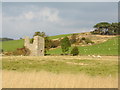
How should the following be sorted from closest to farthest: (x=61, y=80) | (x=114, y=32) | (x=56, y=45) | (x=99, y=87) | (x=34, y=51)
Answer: (x=99, y=87)
(x=61, y=80)
(x=34, y=51)
(x=56, y=45)
(x=114, y=32)

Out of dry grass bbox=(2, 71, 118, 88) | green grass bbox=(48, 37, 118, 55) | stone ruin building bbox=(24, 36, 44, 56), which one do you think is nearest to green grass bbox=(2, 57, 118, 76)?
dry grass bbox=(2, 71, 118, 88)

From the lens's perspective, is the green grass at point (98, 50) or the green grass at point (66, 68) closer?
the green grass at point (66, 68)

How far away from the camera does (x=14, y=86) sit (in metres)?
9.01

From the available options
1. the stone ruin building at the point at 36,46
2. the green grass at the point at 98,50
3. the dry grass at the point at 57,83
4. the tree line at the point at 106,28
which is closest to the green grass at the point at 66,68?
the dry grass at the point at 57,83

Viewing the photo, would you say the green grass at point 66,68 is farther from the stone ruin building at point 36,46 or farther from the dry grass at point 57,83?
the stone ruin building at point 36,46

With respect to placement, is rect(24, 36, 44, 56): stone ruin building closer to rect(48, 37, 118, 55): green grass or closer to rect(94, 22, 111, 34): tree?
rect(48, 37, 118, 55): green grass

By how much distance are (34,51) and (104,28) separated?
3128 inches

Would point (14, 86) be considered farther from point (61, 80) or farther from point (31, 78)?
point (61, 80)

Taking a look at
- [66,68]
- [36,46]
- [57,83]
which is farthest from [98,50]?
[57,83]

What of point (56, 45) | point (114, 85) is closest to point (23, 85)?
point (114, 85)

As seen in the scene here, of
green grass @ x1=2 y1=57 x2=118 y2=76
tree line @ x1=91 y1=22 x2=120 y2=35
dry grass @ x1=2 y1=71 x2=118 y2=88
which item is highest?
tree line @ x1=91 y1=22 x2=120 y2=35

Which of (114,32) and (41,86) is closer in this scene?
(41,86)

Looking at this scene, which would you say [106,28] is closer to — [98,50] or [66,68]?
[98,50]

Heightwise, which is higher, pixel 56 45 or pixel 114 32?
pixel 114 32
